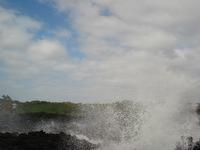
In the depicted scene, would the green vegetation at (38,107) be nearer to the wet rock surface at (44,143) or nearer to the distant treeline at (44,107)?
the distant treeline at (44,107)

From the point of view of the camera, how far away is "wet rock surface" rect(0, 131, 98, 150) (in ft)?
74.5

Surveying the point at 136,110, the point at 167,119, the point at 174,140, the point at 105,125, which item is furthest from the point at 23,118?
the point at 174,140

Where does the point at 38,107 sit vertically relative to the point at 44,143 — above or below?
above

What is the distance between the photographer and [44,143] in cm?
2350

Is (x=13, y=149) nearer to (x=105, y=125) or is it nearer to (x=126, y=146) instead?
(x=126, y=146)

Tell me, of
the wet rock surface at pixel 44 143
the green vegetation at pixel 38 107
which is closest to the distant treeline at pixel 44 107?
the green vegetation at pixel 38 107

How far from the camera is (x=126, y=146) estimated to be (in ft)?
76.8

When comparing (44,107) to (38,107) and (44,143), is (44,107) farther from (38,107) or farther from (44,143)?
(44,143)

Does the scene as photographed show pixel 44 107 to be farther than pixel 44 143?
Yes

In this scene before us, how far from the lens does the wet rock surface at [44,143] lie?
2272 centimetres

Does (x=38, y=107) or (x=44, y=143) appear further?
(x=38, y=107)

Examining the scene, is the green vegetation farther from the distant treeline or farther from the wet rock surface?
the wet rock surface

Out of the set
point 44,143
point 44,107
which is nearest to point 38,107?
point 44,107

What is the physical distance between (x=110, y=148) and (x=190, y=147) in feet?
15.3
